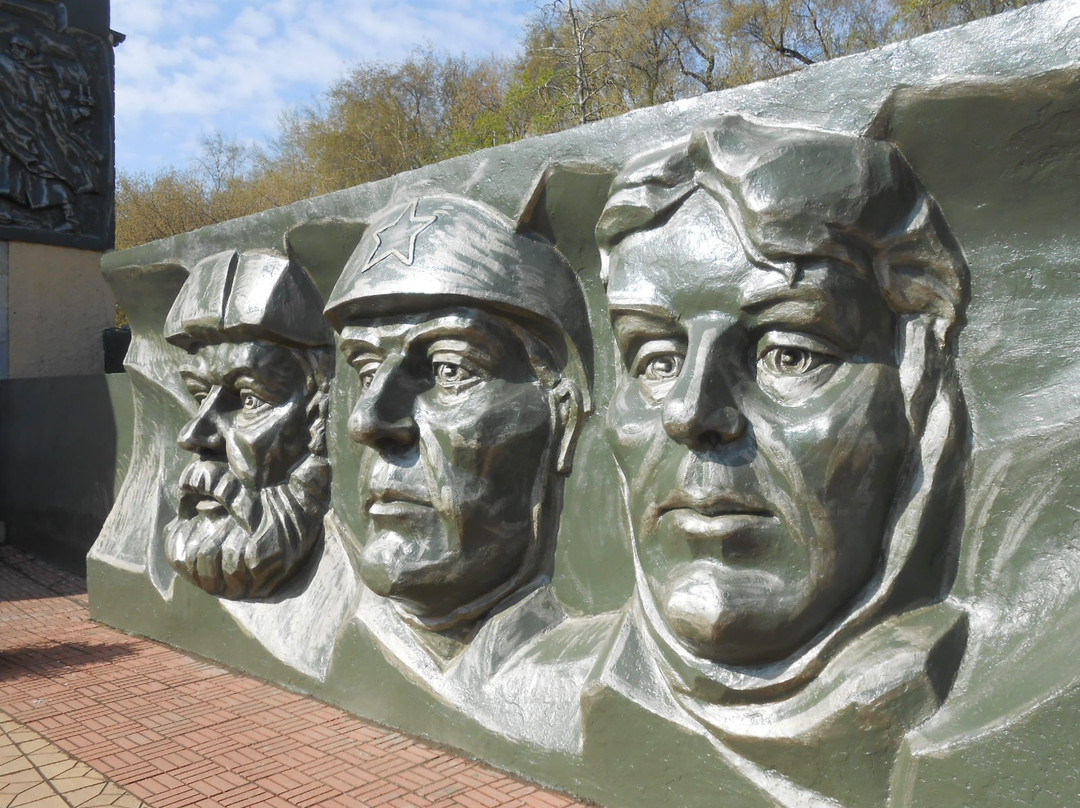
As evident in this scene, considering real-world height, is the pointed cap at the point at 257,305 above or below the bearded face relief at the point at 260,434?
above

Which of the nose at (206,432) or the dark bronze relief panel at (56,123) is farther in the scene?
the dark bronze relief panel at (56,123)

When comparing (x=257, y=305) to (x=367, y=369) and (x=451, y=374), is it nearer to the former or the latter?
(x=367, y=369)

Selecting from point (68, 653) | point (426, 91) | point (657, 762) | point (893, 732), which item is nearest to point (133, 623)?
point (68, 653)

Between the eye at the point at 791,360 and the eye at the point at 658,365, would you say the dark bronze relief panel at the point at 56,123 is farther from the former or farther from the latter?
the eye at the point at 791,360

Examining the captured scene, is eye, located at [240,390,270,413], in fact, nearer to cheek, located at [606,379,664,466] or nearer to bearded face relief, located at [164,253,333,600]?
bearded face relief, located at [164,253,333,600]

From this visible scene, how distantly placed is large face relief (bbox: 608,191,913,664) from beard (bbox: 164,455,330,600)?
6.64 feet

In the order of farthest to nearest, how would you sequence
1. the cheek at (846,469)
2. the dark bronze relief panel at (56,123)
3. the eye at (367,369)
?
1. the dark bronze relief panel at (56,123)
2. the eye at (367,369)
3. the cheek at (846,469)

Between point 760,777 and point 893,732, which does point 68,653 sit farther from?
point 893,732

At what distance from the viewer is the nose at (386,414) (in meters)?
3.30

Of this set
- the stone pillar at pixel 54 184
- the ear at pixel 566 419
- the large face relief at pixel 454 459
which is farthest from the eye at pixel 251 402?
the stone pillar at pixel 54 184

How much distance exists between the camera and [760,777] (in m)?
2.54

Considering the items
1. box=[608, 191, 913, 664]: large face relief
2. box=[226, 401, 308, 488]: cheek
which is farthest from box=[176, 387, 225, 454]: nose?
box=[608, 191, 913, 664]: large face relief

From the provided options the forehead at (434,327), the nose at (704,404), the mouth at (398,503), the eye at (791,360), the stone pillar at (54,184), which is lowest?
the mouth at (398,503)

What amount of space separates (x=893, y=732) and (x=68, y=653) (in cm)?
389
